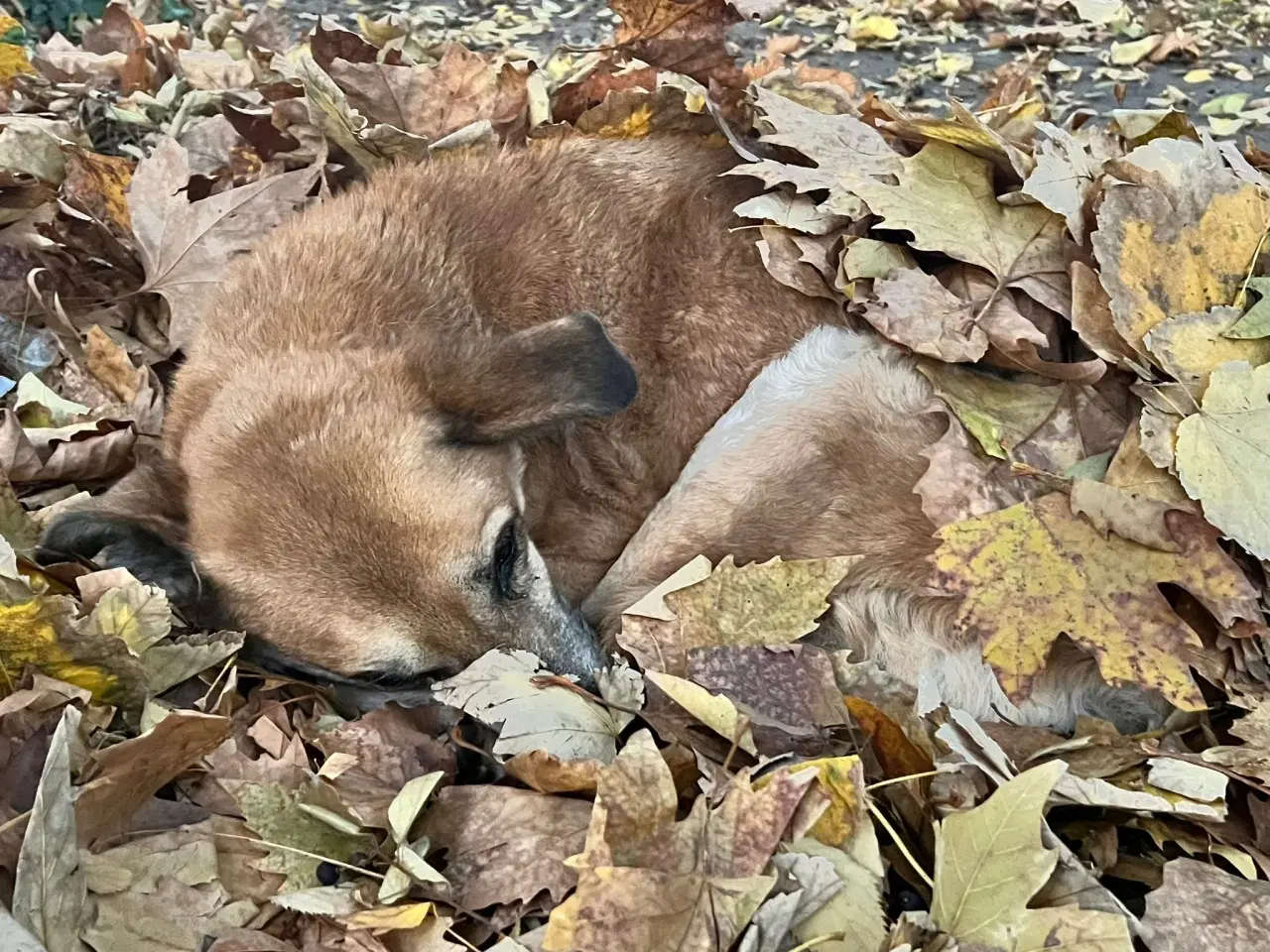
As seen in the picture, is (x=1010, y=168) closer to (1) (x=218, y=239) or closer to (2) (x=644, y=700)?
(2) (x=644, y=700)

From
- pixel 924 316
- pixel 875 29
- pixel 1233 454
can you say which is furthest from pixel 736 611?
pixel 875 29

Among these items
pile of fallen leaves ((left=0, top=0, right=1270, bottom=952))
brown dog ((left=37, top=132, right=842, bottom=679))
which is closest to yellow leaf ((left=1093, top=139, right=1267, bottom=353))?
pile of fallen leaves ((left=0, top=0, right=1270, bottom=952))

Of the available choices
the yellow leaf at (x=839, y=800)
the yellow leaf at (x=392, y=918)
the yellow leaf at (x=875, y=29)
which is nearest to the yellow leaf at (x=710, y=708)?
the yellow leaf at (x=839, y=800)

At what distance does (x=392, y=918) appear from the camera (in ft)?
5.50

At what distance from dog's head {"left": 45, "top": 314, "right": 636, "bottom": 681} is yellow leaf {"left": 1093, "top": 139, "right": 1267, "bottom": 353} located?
1126mm

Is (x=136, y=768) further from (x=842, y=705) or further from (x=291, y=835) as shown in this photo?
(x=842, y=705)

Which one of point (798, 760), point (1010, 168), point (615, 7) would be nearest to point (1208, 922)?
point (798, 760)

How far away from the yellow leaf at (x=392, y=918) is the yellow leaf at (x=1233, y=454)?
167 centimetres

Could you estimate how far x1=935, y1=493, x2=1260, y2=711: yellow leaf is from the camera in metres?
1.99

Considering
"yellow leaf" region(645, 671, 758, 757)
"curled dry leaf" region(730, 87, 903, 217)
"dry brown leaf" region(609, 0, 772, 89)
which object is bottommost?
"yellow leaf" region(645, 671, 758, 757)

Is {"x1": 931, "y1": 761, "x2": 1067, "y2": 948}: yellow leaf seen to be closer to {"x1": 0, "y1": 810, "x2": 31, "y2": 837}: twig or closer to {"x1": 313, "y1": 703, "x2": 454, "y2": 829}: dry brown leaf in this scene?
{"x1": 313, "y1": 703, "x2": 454, "y2": 829}: dry brown leaf

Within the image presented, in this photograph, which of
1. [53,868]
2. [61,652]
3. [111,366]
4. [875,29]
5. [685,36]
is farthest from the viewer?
[875,29]

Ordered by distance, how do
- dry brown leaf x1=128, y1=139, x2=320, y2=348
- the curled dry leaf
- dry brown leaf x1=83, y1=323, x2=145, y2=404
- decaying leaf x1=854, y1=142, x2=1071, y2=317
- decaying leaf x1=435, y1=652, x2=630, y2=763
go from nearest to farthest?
decaying leaf x1=435, y1=652, x2=630, y2=763 < decaying leaf x1=854, y1=142, x2=1071, y2=317 < the curled dry leaf < dry brown leaf x1=83, y1=323, x2=145, y2=404 < dry brown leaf x1=128, y1=139, x2=320, y2=348

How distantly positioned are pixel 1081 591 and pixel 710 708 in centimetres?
79
